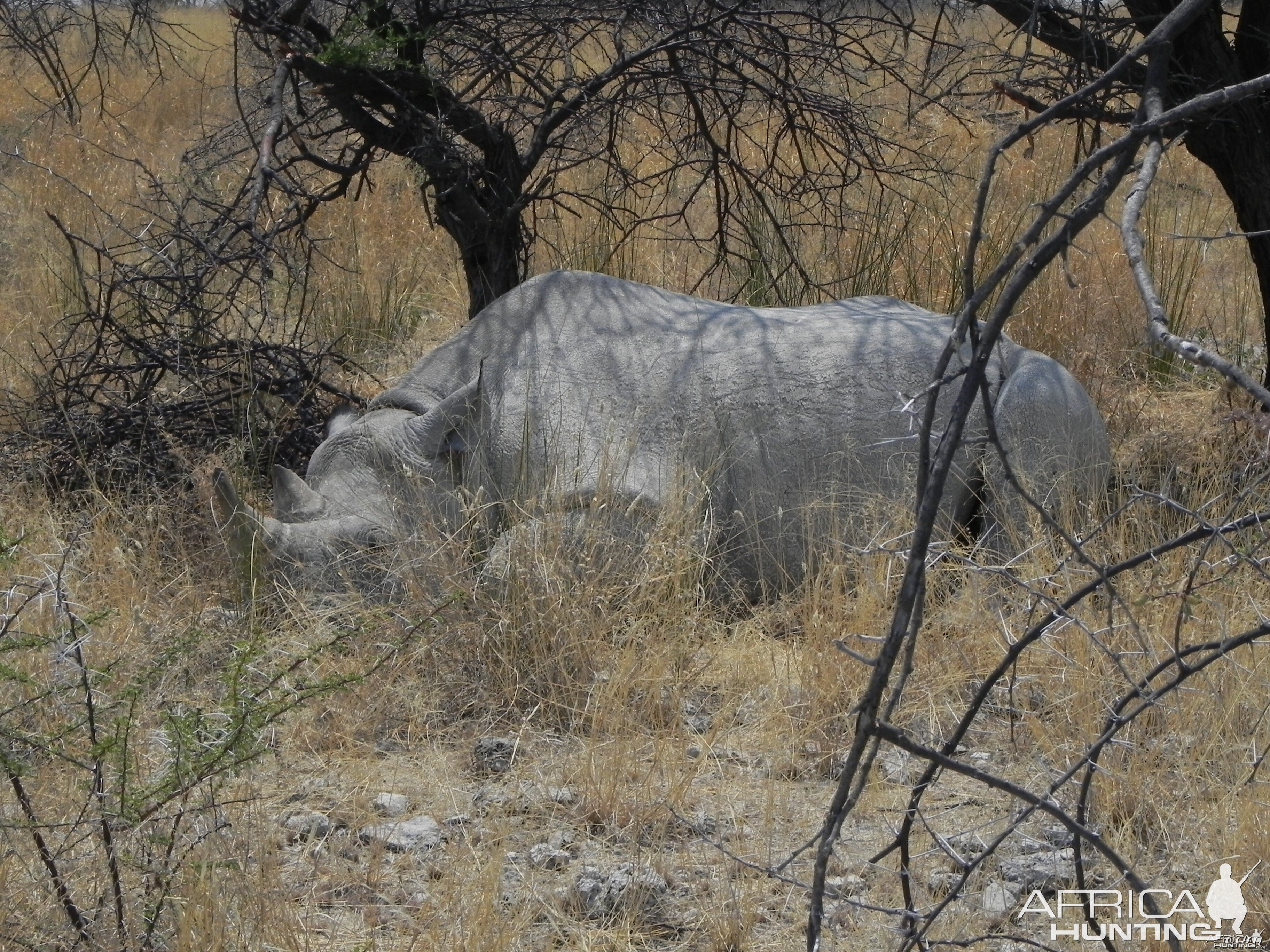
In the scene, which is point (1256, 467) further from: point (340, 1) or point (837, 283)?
point (340, 1)

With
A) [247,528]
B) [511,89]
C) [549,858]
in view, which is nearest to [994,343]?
[549,858]

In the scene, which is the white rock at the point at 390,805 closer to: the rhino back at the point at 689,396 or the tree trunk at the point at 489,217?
the rhino back at the point at 689,396

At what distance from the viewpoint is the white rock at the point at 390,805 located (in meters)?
3.72

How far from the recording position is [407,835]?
356 cm

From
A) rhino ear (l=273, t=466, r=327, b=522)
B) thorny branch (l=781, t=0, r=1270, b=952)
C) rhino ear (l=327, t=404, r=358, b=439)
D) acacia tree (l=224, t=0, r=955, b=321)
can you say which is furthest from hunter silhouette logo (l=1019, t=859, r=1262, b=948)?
acacia tree (l=224, t=0, r=955, b=321)

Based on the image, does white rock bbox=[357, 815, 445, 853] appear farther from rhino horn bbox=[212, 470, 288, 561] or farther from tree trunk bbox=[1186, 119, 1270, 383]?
tree trunk bbox=[1186, 119, 1270, 383]

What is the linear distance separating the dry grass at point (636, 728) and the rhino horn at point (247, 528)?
20 centimetres

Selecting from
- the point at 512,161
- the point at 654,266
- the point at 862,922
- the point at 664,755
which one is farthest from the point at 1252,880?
the point at 654,266

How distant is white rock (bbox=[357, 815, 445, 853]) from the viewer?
351cm

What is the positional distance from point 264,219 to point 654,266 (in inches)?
117

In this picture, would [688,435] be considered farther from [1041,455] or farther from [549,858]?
[549,858]

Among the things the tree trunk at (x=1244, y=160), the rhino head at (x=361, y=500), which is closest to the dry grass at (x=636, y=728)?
the rhino head at (x=361, y=500)

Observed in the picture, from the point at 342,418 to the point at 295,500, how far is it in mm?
614

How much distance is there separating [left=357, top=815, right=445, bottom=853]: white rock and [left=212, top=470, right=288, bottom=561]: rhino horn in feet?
4.35
